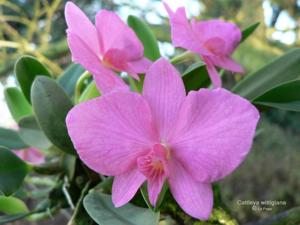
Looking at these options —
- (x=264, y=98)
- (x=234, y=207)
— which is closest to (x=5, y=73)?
(x=234, y=207)

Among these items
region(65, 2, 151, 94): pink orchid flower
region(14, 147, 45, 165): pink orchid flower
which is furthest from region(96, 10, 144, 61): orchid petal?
region(14, 147, 45, 165): pink orchid flower

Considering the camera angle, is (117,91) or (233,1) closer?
(117,91)

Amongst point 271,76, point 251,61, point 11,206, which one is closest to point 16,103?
point 11,206

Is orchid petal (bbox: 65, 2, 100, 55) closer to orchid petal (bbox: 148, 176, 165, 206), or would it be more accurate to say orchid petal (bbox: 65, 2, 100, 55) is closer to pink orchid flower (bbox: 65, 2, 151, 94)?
pink orchid flower (bbox: 65, 2, 151, 94)

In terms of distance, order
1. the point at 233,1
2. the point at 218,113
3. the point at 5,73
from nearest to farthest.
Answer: the point at 218,113 < the point at 5,73 < the point at 233,1

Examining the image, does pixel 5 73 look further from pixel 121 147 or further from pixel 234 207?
pixel 121 147

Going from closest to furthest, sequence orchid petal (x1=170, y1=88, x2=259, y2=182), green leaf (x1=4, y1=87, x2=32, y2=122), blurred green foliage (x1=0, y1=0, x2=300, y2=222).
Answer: orchid petal (x1=170, y1=88, x2=259, y2=182)
green leaf (x1=4, y1=87, x2=32, y2=122)
blurred green foliage (x1=0, y1=0, x2=300, y2=222)

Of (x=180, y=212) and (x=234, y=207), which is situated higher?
(x=180, y=212)
